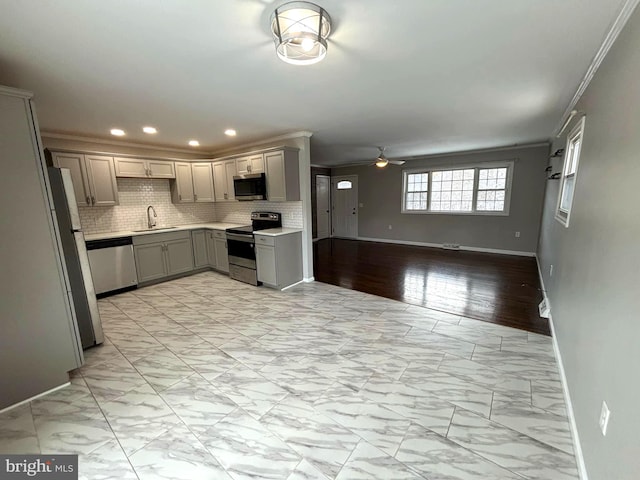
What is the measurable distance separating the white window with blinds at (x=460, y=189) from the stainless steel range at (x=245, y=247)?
14.5 feet

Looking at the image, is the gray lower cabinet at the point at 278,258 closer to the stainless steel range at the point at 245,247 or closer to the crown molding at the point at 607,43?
the stainless steel range at the point at 245,247

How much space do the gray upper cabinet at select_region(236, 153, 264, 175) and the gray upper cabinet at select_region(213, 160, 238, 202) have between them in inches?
5.4

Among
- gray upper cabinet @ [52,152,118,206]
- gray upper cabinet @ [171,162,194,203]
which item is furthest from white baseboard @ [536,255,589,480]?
gray upper cabinet @ [171,162,194,203]

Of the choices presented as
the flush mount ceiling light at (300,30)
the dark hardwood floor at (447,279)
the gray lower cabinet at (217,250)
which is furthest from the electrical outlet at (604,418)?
the gray lower cabinet at (217,250)

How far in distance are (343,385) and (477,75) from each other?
2.80 m

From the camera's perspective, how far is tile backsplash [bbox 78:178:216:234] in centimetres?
437

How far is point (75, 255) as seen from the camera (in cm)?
257

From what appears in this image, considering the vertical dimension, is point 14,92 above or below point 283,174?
above

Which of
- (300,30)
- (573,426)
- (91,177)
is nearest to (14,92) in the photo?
(300,30)

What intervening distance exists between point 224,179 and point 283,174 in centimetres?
160

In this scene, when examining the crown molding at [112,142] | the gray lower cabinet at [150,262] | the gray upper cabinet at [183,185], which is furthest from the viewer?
the gray upper cabinet at [183,185]

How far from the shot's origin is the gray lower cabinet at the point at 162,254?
14.4 ft

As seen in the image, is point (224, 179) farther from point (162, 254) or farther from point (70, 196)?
point (70, 196)

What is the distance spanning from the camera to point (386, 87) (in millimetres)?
2512
